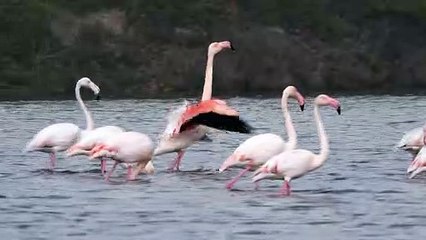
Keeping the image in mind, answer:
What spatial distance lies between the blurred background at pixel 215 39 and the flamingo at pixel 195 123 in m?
32.7

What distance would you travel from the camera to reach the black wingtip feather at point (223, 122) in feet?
57.3

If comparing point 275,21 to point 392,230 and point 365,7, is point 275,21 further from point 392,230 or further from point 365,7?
point 392,230

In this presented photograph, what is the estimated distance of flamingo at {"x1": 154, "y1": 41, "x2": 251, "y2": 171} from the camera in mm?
17469

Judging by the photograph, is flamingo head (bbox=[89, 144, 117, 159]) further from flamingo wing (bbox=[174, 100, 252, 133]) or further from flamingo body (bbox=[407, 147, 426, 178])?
flamingo body (bbox=[407, 147, 426, 178])

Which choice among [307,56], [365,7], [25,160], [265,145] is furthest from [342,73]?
[265,145]

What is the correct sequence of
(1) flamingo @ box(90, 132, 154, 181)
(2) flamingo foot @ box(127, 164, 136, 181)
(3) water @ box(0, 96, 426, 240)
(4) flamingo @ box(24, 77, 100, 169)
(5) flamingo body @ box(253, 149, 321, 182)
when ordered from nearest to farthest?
(3) water @ box(0, 96, 426, 240), (5) flamingo body @ box(253, 149, 321, 182), (1) flamingo @ box(90, 132, 154, 181), (2) flamingo foot @ box(127, 164, 136, 181), (4) flamingo @ box(24, 77, 100, 169)

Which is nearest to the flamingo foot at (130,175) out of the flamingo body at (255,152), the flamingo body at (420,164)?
the flamingo body at (255,152)

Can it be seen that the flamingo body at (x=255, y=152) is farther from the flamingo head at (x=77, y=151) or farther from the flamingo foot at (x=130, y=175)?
the flamingo head at (x=77, y=151)

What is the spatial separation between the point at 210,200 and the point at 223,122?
2499 mm

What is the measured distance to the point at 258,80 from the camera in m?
54.7

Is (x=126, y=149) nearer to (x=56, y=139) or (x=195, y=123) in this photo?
(x=195, y=123)

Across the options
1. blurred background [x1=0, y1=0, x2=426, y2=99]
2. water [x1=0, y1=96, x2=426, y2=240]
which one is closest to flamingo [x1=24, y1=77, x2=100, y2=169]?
water [x1=0, y1=96, x2=426, y2=240]

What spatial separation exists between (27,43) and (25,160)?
3631 cm

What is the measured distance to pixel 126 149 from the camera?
1653cm
